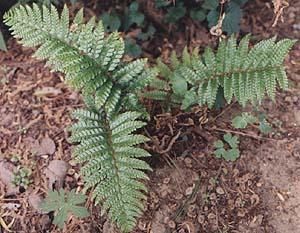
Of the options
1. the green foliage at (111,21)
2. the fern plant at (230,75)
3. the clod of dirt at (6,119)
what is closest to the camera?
the fern plant at (230,75)

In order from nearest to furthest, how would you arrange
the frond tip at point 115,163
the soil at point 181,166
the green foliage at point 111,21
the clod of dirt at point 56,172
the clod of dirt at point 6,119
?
1. the frond tip at point 115,163
2. the soil at point 181,166
3. the clod of dirt at point 56,172
4. the clod of dirt at point 6,119
5. the green foliage at point 111,21

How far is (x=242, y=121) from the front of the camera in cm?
251

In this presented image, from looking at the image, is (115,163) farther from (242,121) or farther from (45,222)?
(242,121)

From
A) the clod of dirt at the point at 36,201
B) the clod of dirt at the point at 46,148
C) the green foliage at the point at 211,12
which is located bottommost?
the clod of dirt at the point at 36,201

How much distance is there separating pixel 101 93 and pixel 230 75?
63 centimetres

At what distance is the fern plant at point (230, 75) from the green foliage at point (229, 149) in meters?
0.25

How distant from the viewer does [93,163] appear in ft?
7.16

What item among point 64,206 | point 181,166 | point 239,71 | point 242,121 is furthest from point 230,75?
point 64,206

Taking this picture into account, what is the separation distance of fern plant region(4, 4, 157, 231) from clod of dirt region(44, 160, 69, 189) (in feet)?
1.02

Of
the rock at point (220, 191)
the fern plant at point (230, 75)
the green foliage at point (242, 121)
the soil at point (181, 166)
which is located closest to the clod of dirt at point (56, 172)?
the soil at point (181, 166)

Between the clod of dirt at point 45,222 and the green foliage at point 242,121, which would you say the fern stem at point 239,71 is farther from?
the clod of dirt at point 45,222

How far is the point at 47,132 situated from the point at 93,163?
0.60 meters

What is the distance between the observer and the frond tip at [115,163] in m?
2.14

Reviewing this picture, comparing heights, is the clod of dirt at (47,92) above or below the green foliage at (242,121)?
above
